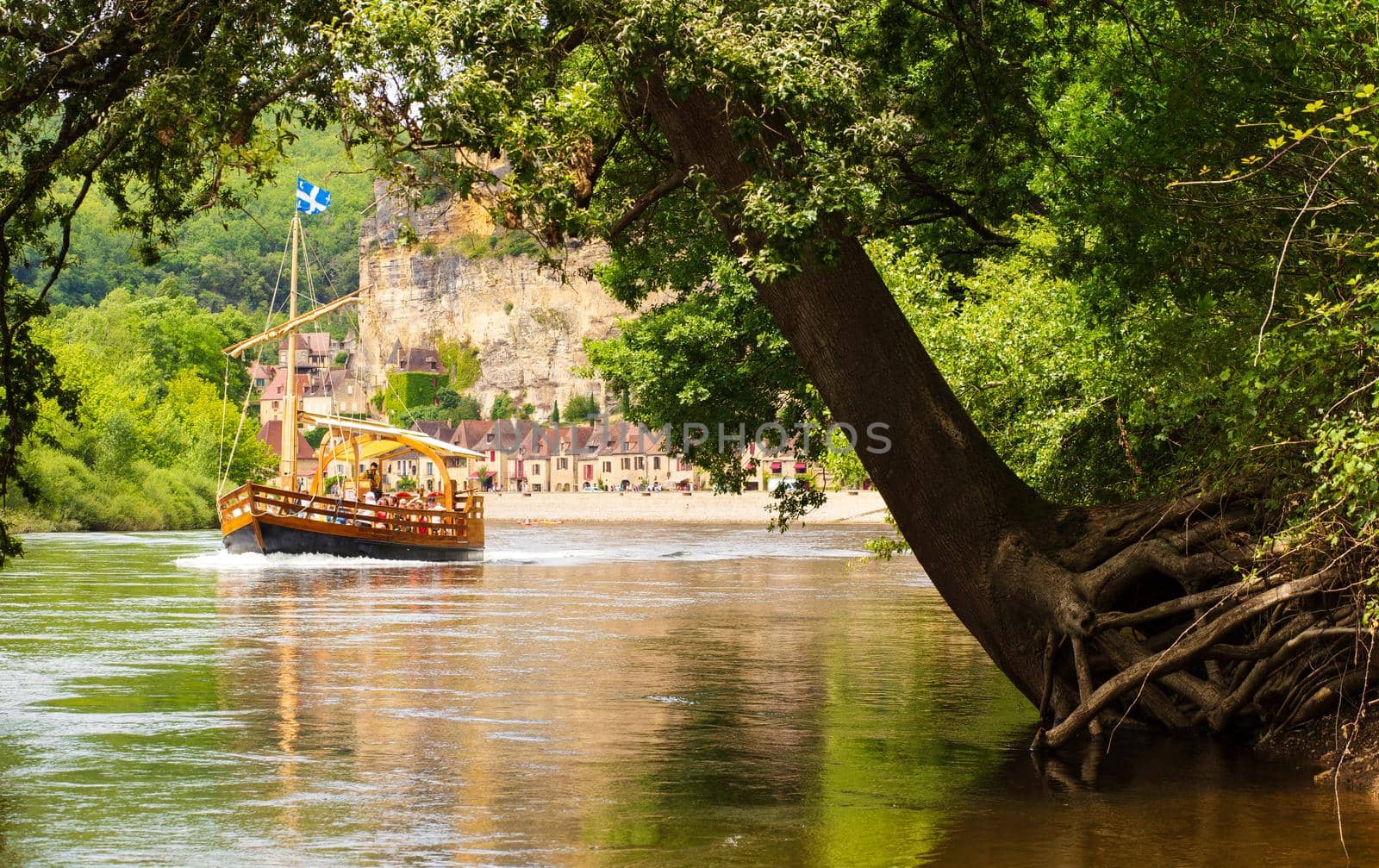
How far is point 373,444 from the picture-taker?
58750mm

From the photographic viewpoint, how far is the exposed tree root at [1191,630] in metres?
11.5

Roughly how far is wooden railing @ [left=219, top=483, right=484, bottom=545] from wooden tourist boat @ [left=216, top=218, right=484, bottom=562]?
0.09 feet

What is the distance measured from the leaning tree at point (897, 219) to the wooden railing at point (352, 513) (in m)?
39.4

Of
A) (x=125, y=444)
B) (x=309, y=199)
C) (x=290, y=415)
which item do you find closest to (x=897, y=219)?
(x=290, y=415)

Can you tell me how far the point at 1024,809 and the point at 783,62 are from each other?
5064 millimetres

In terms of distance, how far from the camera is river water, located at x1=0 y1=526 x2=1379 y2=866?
957 cm

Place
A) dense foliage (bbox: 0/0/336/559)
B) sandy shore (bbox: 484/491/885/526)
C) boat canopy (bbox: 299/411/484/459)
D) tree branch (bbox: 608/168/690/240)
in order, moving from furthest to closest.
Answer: sandy shore (bbox: 484/491/885/526)
boat canopy (bbox: 299/411/484/459)
tree branch (bbox: 608/168/690/240)
dense foliage (bbox: 0/0/336/559)

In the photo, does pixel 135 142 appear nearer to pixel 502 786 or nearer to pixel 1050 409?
pixel 502 786

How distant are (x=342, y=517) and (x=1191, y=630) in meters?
44.3

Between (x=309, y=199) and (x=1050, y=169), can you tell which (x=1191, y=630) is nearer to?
(x=1050, y=169)

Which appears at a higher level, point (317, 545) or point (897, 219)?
point (897, 219)

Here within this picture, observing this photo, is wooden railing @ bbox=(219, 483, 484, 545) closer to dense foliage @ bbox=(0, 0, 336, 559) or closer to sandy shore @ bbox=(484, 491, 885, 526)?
dense foliage @ bbox=(0, 0, 336, 559)

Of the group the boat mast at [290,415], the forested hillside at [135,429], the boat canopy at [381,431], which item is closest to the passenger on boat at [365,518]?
the boat canopy at [381,431]

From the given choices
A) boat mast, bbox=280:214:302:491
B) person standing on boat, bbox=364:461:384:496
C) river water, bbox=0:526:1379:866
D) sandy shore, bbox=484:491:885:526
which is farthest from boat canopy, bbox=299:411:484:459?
sandy shore, bbox=484:491:885:526
